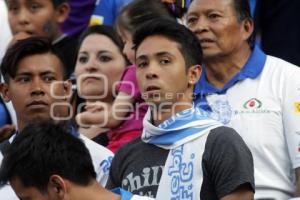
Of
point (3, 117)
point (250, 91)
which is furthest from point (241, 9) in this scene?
point (3, 117)

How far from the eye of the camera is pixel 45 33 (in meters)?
9.03

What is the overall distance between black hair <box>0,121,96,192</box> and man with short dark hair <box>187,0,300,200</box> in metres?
1.72

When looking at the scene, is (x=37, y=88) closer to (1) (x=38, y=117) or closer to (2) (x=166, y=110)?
(1) (x=38, y=117)

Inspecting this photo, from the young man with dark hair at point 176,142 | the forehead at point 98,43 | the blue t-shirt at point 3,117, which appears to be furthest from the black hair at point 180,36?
the blue t-shirt at point 3,117

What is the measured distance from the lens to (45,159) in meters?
5.04

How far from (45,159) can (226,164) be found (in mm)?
1160

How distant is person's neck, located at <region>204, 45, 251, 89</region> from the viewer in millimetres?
7078

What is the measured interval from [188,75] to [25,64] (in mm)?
1324

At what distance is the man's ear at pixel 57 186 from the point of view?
16.2ft

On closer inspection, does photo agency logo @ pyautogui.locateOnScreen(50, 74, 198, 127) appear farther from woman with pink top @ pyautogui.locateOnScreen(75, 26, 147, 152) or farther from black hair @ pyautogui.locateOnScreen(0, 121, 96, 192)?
black hair @ pyautogui.locateOnScreen(0, 121, 96, 192)

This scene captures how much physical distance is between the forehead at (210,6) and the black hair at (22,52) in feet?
3.22

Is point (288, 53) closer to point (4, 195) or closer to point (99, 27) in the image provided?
point (99, 27)

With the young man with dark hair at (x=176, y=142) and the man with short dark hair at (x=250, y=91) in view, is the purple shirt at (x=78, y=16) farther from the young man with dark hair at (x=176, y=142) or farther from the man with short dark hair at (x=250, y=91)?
the young man with dark hair at (x=176, y=142)

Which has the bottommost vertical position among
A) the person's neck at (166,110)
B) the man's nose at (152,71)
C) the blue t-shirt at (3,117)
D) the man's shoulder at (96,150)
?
the blue t-shirt at (3,117)
